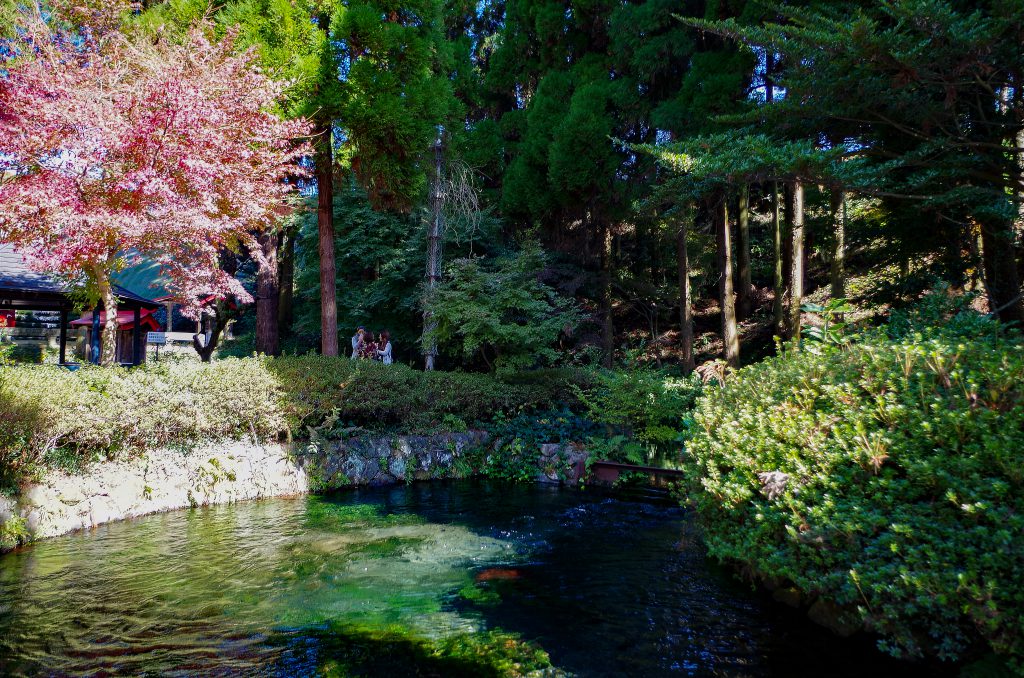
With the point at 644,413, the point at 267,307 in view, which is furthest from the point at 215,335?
the point at 644,413

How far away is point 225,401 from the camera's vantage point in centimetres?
732

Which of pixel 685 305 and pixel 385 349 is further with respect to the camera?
pixel 685 305

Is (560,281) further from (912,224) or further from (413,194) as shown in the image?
(912,224)

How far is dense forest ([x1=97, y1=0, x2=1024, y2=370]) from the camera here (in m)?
6.42

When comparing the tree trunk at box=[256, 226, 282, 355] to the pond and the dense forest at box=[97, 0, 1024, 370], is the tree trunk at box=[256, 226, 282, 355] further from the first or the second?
the pond

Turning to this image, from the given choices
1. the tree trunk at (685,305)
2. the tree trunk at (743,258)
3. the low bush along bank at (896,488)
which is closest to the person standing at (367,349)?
the tree trunk at (685,305)

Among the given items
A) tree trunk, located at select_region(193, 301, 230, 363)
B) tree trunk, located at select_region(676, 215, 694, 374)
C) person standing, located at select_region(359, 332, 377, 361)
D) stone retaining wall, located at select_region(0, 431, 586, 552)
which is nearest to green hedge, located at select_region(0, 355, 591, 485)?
stone retaining wall, located at select_region(0, 431, 586, 552)

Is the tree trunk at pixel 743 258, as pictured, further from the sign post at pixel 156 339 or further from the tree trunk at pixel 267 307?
the sign post at pixel 156 339

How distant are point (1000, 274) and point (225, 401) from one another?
35.2 ft

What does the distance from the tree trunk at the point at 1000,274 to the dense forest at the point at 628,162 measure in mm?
35

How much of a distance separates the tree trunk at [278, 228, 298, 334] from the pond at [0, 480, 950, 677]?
12.2 metres

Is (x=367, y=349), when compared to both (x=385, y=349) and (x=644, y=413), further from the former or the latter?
(x=644, y=413)

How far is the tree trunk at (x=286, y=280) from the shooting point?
57.3ft

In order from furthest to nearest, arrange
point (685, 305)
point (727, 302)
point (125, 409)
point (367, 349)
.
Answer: point (685, 305) < point (367, 349) < point (727, 302) < point (125, 409)
